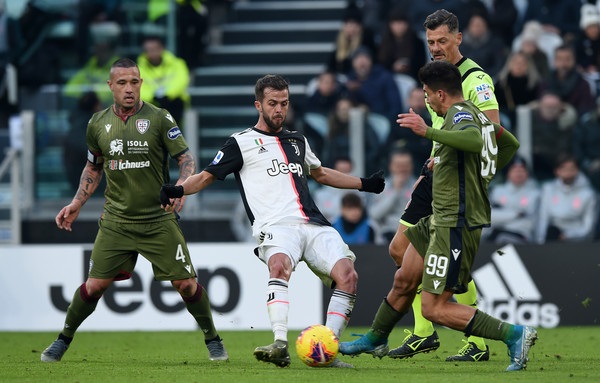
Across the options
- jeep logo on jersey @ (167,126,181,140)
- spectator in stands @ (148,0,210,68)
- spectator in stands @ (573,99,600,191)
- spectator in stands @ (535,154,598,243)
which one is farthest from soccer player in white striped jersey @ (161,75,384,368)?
spectator in stands @ (148,0,210,68)

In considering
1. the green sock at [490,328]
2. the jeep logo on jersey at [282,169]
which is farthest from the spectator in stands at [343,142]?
the green sock at [490,328]

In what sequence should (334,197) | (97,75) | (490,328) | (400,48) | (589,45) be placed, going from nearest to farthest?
1. (490,328)
2. (334,197)
3. (589,45)
4. (400,48)
5. (97,75)

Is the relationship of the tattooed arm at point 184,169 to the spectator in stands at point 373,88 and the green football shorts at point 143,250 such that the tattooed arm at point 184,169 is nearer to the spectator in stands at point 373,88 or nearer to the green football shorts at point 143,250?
the green football shorts at point 143,250

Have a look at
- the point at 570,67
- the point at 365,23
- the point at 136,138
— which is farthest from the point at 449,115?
the point at 365,23

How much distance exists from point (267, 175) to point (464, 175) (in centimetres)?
147

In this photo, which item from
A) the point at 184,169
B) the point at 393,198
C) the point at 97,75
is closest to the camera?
the point at 184,169

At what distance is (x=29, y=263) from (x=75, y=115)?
9.11 feet

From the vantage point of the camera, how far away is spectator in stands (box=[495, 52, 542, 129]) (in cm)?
1655

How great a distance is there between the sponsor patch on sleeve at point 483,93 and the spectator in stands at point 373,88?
728 cm

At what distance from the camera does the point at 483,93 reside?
30.0 ft

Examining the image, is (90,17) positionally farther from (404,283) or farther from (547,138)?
(404,283)

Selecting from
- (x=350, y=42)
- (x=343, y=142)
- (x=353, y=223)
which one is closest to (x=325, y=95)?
(x=343, y=142)

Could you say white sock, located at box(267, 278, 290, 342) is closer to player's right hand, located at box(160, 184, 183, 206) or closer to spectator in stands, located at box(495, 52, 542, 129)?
player's right hand, located at box(160, 184, 183, 206)

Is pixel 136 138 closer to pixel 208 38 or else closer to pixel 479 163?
pixel 479 163
